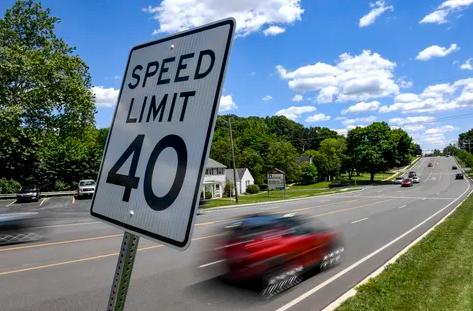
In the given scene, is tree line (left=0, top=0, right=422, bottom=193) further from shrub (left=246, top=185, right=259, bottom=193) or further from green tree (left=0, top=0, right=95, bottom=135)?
shrub (left=246, top=185, right=259, bottom=193)

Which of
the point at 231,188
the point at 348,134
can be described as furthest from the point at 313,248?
the point at 348,134

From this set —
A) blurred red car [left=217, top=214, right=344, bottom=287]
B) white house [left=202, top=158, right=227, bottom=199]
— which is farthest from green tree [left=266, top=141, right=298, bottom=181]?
blurred red car [left=217, top=214, right=344, bottom=287]

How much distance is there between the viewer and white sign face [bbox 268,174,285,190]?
122 feet

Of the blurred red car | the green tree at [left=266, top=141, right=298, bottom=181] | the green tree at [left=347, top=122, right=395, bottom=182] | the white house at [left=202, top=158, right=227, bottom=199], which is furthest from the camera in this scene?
the green tree at [left=266, top=141, right=298, bottom=181]

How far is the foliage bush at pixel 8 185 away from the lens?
1519 inches

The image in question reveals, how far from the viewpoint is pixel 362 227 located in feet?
51.3

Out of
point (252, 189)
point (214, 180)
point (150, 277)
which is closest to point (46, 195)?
point (214, 180)

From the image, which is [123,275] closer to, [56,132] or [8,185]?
Answer: [56,132]

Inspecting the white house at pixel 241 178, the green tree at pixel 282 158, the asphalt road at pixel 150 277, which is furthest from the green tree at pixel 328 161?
the asphalt road at pixel 150 277

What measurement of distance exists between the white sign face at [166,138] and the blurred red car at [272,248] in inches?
222

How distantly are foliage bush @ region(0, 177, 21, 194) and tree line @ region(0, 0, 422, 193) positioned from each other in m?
0.09

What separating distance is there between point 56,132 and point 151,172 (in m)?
28.1

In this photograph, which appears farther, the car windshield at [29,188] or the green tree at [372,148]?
the green tree at [372,148]

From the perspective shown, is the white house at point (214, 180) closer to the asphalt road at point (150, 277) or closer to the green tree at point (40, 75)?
the green tree at point (40, 75)
